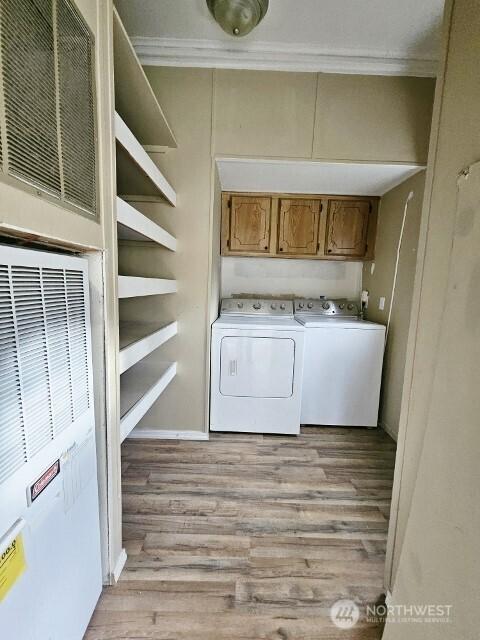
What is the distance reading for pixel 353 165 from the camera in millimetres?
2008

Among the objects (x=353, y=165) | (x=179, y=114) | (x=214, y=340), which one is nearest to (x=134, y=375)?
(x=214, y=340)

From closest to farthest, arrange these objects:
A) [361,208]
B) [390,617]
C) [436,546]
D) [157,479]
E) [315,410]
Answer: [436,546] → [390,617] → [157,479] → [315,410] → [361,208]

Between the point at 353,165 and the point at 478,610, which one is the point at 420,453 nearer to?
the point at 478,610

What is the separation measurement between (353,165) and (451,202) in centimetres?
138

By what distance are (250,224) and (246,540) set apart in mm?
2475

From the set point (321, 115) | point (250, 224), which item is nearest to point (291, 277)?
point (250, 224)

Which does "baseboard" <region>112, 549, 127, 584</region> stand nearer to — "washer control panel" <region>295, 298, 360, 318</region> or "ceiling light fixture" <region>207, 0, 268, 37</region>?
"washer control panel" <region>295, 298, 360, 318</region>

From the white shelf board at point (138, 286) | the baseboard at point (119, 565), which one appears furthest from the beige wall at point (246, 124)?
the baseboard at point (119, 565)

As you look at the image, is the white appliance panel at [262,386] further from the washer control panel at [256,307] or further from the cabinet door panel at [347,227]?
the cabinet door panel at [347,227]

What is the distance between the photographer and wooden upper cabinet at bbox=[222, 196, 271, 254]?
2.72m

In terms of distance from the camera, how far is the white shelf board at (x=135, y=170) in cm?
114

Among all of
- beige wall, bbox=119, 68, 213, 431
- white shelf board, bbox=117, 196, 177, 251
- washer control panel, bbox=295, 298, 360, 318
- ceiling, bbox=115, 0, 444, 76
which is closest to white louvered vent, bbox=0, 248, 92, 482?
white shelf board, bbox=117, 196, 177, 251

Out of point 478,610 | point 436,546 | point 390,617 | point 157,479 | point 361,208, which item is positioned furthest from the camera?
point 361,208

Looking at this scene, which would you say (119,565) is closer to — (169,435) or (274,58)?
(169,435)
